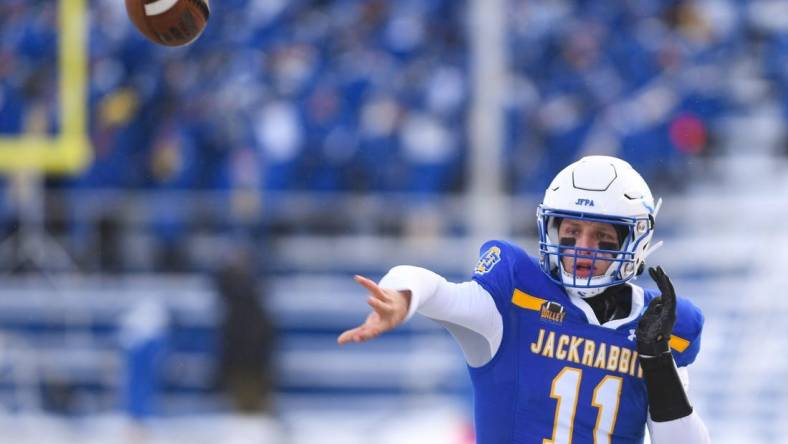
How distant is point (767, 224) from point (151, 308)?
4.62 metres

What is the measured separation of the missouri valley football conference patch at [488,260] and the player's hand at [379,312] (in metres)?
0.45

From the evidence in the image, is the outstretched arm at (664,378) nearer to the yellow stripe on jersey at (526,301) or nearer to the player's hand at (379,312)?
the yellow stripe on jersey at (526,301)

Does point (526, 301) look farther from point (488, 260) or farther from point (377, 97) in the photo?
point (377, 97)

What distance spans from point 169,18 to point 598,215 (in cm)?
167

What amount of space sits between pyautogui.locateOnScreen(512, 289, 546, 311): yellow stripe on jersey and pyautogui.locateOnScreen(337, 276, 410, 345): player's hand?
0.45 meters

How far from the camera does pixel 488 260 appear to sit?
3436 millimetres

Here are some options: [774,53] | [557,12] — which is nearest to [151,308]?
[557,12]

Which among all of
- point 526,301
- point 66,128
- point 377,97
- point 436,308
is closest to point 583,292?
Answer: point 526,301

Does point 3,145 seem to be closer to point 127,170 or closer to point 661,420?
point 127,170

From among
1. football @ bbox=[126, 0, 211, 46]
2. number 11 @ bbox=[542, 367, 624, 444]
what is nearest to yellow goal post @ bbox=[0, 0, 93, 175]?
football @ bbox=[126, 0, 211, 46]

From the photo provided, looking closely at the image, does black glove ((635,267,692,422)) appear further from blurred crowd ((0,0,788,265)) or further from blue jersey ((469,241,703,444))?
blurred crowd ((0,0,788,265))

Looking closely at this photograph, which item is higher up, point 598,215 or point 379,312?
point 598,215

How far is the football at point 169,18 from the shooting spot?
4.33 meters

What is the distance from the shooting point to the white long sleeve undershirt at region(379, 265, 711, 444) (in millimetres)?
3102
